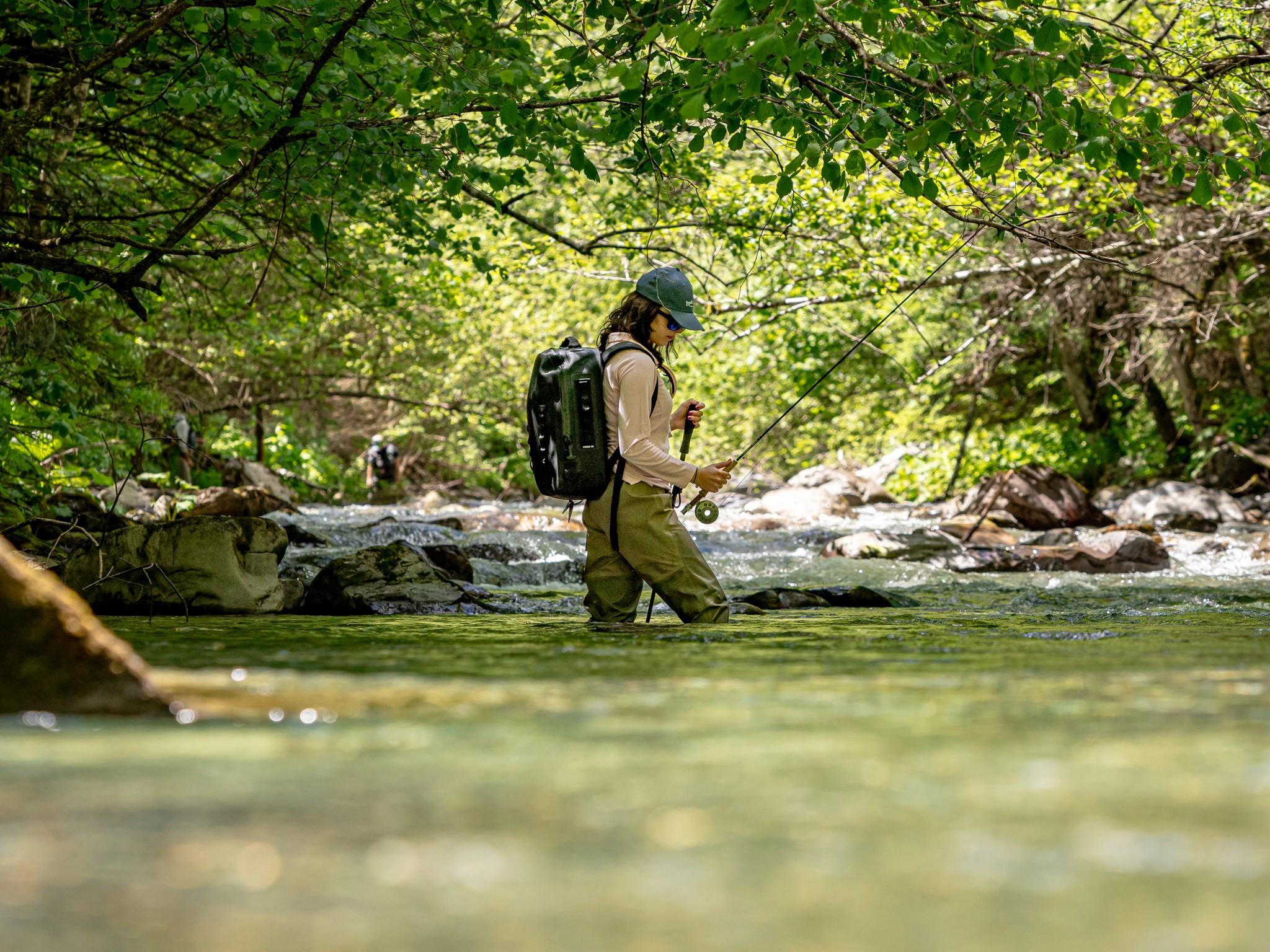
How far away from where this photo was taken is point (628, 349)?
5211 mm

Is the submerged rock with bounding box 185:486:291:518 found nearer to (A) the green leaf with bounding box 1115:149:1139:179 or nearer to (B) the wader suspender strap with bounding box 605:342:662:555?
(B) the wader suspender strap with bounding box 605:342:662:555

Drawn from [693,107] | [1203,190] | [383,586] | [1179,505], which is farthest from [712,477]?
[1179,505]

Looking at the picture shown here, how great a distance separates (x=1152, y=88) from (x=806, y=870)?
39.2 feet

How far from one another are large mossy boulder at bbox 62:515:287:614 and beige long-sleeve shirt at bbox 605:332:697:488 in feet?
8.48

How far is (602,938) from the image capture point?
3.51 ft

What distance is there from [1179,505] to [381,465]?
1667 cm

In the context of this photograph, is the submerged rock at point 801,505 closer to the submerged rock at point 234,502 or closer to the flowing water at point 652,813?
the submerged rock at point 234,502

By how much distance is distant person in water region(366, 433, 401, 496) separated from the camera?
2683 centimetres

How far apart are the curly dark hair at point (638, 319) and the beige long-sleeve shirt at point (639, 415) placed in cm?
6

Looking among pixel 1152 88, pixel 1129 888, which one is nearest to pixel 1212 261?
pixel 1152 88

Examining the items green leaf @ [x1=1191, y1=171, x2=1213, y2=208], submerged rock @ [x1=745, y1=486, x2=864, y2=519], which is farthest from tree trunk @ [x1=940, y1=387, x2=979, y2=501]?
green leaf @ [x1=1191, y1=171, x2=1213, y2=208]

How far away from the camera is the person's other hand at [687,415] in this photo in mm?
5449

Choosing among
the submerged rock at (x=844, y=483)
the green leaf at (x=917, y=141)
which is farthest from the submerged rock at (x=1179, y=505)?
the green leaf at (x=917, y=141)

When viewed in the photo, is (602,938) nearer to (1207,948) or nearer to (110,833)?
(1207,948)
